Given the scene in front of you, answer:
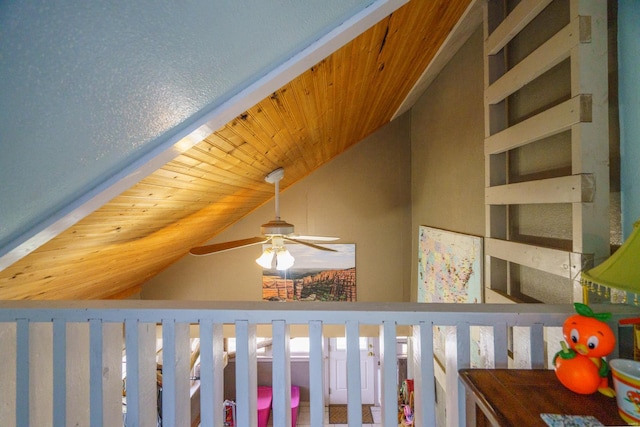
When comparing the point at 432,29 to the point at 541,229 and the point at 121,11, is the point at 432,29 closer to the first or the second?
the point at 541,229

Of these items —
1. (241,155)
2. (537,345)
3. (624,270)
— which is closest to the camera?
(624,270)

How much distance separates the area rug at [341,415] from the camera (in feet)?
15.4

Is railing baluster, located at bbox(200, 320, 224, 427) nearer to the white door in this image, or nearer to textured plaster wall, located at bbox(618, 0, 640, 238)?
textured plaster wall, located at bbox(618, 0, 640, 238)

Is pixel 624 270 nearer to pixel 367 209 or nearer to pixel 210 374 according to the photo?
pixel 210 374

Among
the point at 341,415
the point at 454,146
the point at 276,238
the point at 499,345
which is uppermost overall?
the point at 454,146

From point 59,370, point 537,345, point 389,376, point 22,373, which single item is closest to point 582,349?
point 537,345

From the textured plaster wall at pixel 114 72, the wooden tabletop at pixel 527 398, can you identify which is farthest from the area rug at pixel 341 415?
the textured plaster wall at pixel 114 72

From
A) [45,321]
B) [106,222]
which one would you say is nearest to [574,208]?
[45,321]

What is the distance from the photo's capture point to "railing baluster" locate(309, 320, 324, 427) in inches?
39.1

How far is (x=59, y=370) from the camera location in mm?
980

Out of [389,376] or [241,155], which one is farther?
[241,155]

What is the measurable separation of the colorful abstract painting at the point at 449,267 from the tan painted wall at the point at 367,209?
0.75m

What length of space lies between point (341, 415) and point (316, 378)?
475 centimetres

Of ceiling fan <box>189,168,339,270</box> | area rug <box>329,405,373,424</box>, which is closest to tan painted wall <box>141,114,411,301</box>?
ceiling fan <box>189,168,339,270</box>
